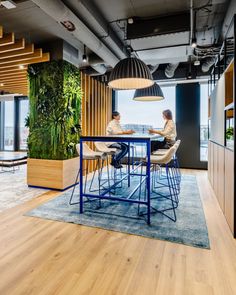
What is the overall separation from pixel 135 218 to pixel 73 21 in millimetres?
3039

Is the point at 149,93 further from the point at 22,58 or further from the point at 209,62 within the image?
the point at 22,58

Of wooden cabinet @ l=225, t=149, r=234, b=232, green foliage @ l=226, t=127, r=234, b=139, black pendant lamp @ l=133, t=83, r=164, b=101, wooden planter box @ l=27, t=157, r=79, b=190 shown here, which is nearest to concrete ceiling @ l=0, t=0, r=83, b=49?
black pendant lamp @ l=133, t=83, r=164, b=101

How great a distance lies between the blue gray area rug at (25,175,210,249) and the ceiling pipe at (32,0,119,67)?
2825 mm

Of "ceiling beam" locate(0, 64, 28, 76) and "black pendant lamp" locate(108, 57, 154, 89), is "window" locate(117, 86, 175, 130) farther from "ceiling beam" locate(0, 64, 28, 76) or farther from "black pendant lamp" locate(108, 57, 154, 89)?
"black pendant lamp" locate(108, 57, 154, 89)

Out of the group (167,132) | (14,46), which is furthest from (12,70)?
(167,132)

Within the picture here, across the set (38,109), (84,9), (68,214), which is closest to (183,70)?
(84,9)

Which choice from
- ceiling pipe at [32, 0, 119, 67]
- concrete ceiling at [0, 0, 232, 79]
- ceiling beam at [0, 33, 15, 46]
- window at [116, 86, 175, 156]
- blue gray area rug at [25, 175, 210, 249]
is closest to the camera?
blue gray area rug at [25, 175, 210, 249]

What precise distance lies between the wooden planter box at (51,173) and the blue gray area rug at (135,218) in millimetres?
498

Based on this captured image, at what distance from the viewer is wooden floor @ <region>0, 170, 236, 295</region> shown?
5.40 feet

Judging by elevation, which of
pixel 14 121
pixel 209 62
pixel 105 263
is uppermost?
pixel 209 62

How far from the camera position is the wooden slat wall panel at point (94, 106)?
19.4 ft

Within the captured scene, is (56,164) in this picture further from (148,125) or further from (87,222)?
(148,125)

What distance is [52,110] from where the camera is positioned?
4363 millimetres

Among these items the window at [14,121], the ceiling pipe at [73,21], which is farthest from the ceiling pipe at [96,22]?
the window at [14,121]
